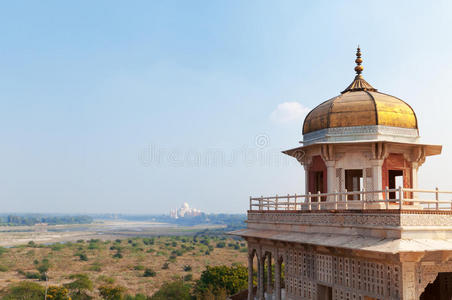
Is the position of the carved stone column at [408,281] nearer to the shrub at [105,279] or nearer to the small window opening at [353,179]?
the small window opening at [353,179]

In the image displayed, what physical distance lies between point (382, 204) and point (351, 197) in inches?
87.5

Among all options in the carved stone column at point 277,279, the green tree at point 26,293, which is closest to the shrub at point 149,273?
the green tree at point 26,293

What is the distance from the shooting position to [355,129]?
17031 mm

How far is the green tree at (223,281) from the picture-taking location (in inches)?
1235

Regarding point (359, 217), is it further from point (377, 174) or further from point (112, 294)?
point (112, 294)

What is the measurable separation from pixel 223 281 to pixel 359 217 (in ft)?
69.5

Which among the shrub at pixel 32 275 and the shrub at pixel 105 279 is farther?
the shrub at pixel 32 275

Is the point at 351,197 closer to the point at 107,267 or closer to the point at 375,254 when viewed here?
the point at 375,254

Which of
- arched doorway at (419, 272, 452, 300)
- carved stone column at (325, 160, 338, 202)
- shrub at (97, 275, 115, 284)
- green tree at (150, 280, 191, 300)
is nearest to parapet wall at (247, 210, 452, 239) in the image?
carved stone column at (325, 160, 338, 202)

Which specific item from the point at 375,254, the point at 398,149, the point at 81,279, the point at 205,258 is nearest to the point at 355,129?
the point at 398,149

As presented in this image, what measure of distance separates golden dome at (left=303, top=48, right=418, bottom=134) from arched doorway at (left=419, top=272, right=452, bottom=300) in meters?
6.09

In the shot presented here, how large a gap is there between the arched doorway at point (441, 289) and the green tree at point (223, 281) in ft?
56.7

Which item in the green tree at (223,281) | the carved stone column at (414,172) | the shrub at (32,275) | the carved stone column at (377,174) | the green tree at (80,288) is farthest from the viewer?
the shrub at (32,275)

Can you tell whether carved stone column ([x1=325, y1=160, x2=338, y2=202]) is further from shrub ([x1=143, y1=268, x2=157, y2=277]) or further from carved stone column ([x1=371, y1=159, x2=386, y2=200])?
shrub ([x1=143, y1=268, x2=157, y2=277])
